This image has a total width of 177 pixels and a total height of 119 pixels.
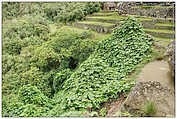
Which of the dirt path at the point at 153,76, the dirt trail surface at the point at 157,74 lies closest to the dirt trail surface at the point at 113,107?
the dirt path at the point at 153,76

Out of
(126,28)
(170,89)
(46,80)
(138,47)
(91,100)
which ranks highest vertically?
(126,28)

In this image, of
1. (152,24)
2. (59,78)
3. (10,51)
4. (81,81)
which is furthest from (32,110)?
(10,51)

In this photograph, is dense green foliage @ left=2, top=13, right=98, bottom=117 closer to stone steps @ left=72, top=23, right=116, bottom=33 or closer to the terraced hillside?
stone steps @ left=72, top=23, right=116, bottom=33

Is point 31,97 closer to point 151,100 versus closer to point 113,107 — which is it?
point 113,107

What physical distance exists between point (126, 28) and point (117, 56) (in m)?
0.99

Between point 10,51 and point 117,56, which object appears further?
point 10,51

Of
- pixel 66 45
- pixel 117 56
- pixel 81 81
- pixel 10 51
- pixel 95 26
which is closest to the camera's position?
pixel 81 81

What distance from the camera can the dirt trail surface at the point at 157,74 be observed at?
3.67 m

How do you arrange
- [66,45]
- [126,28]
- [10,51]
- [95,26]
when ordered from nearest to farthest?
[126,28]
[66,45]
[95,26]
[10,51]

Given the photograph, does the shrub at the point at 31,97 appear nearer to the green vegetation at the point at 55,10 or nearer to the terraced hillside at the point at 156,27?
the terraced hillside at the point at 156,27

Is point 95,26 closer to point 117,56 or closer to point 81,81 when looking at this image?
point 117,56

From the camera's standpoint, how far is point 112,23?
26.2ft

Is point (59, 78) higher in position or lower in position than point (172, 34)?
lower

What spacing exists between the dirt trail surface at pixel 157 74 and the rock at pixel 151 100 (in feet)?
0.94
